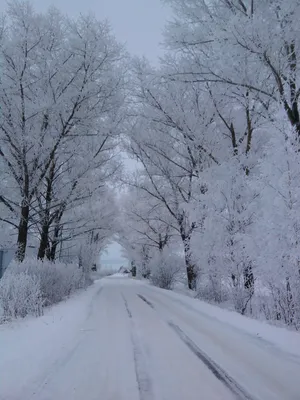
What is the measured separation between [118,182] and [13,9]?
33.0 feet

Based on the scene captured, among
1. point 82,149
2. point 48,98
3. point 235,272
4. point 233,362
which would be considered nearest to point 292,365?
point 233,362

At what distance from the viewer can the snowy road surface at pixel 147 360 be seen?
13.4 ft

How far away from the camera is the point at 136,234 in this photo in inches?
1478

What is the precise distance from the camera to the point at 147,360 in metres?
5.36

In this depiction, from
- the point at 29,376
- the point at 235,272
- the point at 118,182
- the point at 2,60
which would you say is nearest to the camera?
the point at 29,376

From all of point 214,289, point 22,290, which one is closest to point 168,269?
point 214,289

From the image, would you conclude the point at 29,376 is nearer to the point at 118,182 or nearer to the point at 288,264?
the point at 288,264

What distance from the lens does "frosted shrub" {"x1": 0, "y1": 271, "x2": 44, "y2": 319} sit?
28.5 ft

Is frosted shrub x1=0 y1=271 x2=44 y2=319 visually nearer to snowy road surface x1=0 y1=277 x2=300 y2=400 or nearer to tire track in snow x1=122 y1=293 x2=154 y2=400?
snowy road surface x1=0 y1=277 x2=300 y2=400

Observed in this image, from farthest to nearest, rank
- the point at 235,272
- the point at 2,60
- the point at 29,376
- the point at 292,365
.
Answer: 1. the point at 2,60
2. the point at 235,272
3. the point at 292,365
4. the point at 29,376

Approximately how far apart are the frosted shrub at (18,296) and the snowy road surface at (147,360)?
0.48 meters

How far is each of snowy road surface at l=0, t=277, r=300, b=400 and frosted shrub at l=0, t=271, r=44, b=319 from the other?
482mm

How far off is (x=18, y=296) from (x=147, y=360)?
15.6 feet

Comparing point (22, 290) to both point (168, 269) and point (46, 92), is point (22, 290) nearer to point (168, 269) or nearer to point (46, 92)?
point (46, 92)
